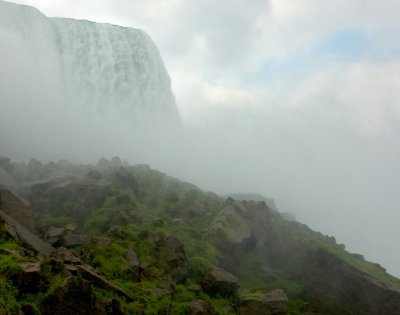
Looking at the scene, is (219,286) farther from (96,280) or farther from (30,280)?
(30,280)

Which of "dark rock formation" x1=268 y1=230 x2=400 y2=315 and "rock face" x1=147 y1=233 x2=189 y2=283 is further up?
"dark rock formation" x1=268 y1=230 x2=400 y2=315

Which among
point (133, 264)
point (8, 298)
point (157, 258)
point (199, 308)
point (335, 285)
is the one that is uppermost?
point (335, 285)

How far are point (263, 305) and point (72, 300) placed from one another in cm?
982

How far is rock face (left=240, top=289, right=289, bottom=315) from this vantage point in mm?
20969

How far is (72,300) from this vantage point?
1467 cm

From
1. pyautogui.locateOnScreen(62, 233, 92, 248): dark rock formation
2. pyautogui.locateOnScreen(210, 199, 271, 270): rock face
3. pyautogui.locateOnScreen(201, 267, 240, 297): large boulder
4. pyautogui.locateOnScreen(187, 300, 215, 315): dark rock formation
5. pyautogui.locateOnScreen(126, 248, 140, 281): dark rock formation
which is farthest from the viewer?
pyautogui.locateOnScreen(210, 199, 271, 270): rock face

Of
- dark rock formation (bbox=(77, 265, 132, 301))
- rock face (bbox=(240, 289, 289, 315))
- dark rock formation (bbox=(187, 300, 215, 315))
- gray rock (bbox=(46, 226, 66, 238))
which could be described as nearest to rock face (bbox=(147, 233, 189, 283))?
rock face (bbox=(240, 289, 289, 315))

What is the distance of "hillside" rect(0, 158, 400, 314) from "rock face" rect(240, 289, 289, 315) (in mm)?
48

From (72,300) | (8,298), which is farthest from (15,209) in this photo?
(72,300)

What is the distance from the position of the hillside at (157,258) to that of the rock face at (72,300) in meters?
0.03

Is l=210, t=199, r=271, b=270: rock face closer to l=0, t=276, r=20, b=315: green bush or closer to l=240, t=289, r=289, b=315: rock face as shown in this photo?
l=240, t=289, r=289, b=315: rock face

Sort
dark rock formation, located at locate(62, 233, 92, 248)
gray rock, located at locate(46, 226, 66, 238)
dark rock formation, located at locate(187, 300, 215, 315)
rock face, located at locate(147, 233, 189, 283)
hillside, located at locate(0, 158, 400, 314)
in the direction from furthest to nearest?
gray rock, located at locate(46, 226, 66, 238) → rock face, located at locate(147, 233, 189, 283) → dark rock formation, located at locate(62, 233, 92, 248) → dark rock formation, located at locate(187, 300, 215, 315) → hillside, located at locate(0, 158, 400, 314)

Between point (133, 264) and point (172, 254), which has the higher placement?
point (172, 254)

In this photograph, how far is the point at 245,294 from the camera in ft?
74.4
